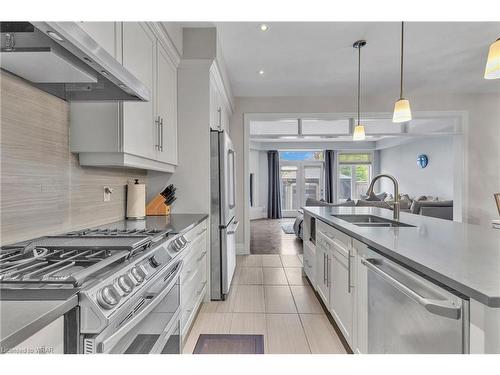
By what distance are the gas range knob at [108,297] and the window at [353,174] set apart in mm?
9443

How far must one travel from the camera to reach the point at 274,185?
962cm

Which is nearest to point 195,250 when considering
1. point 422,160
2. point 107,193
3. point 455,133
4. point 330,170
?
point 107,193

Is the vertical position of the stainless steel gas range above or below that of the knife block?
below

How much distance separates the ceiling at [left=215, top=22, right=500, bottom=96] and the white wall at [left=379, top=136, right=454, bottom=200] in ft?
7.08

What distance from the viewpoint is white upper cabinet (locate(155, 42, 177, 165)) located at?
2.34 m

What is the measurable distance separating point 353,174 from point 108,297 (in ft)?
32.3

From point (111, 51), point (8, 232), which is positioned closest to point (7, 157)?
point (8, 232)

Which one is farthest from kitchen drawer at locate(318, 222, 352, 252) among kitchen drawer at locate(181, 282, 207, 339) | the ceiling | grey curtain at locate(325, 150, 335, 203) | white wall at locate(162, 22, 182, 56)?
grey curtain at locate(325, 150, 335, 203)

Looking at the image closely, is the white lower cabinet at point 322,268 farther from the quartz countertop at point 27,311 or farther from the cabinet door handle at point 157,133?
the quartz countertop at point 27,311

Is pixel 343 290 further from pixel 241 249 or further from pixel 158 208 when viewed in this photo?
pixel 241 249

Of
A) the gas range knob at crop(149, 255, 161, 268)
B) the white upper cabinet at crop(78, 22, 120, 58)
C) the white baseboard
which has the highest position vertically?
the white upper cabinet at crop(78, 22, 120, 58)

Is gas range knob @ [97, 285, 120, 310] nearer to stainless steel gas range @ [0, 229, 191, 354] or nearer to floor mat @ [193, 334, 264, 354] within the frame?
stainless steel gas range @ [0, 229, 191, 354]

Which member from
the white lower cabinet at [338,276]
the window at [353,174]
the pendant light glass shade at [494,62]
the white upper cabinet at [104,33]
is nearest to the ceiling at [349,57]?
the pendant light glass shade at [494,62]

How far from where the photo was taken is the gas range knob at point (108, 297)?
83 cm
